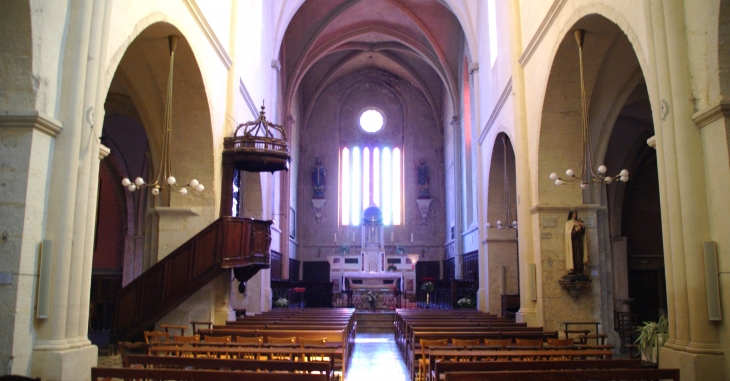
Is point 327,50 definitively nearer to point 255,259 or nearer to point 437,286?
point 437,286

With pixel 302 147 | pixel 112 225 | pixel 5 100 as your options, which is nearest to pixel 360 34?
pixel 302 147

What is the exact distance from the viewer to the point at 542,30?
11.2 m

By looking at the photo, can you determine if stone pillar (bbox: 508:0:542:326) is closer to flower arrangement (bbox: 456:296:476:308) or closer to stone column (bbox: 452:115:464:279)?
flower arrangement (bbox: 456:296:476:308)

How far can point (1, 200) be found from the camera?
19.0 feet

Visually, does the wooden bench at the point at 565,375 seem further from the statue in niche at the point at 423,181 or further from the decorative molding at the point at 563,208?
the statue in niche at the point at 423,181

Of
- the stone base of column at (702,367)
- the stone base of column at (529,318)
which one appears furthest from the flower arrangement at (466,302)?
the stone base of column at (702,367)

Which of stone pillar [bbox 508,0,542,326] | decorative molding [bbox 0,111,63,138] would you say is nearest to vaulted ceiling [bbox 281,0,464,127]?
stone pillar [bbox 508,0,542,326]

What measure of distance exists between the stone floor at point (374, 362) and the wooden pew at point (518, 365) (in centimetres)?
369

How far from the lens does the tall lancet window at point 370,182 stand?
1137 inches

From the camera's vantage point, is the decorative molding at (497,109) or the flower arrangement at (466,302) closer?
the decorative molding at (497,109)

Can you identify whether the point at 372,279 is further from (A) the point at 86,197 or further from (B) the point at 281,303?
(A) the point at 86,197

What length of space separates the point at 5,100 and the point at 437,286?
1983 cm

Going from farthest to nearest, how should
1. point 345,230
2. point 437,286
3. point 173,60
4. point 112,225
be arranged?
point 345,230 → point 437,286 → point 112,225 → point 173,60

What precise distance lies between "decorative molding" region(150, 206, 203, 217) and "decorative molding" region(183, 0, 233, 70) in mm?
3099
